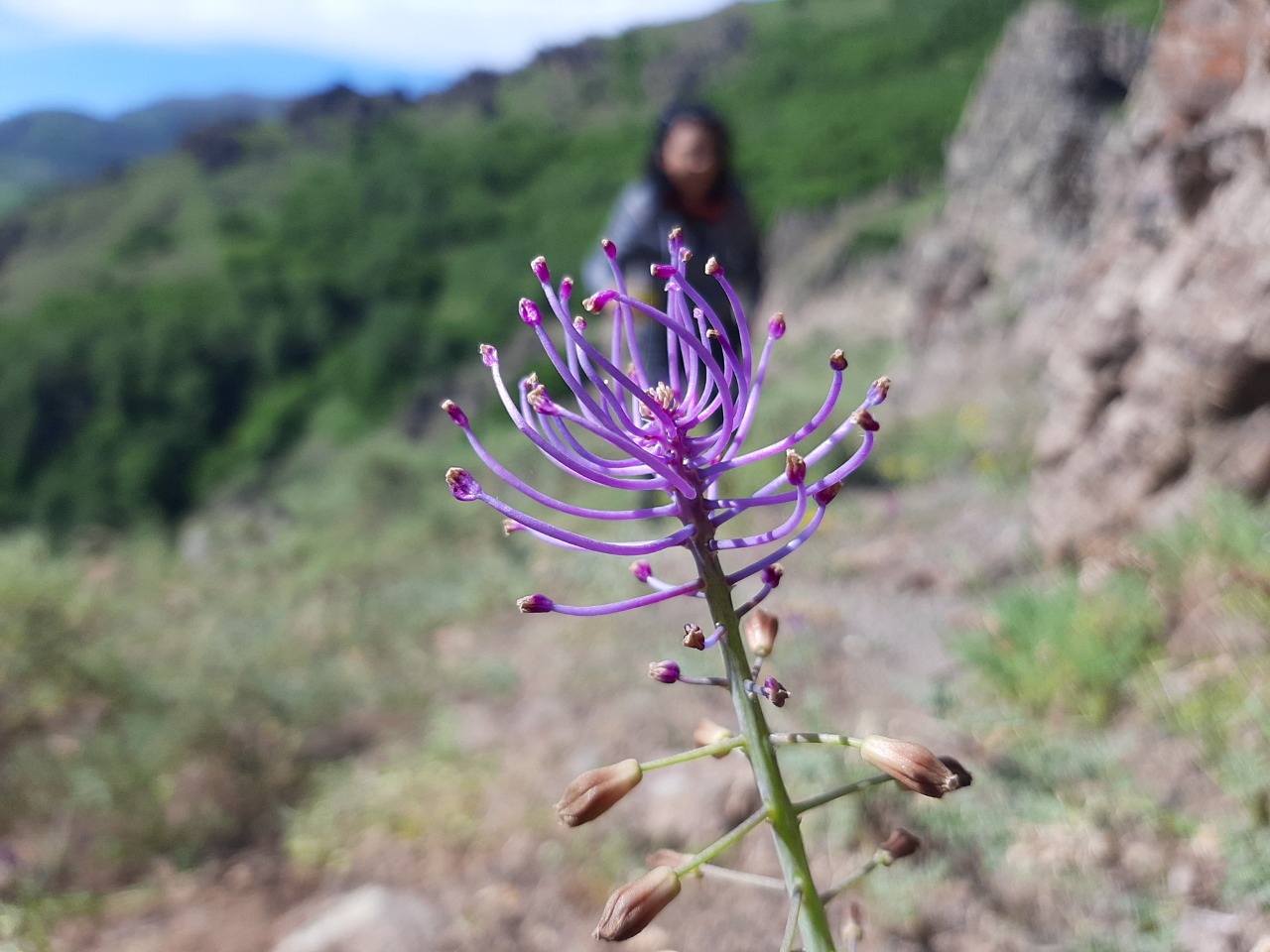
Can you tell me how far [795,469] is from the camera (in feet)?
3.42

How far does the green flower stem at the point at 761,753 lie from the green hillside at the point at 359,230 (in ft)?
103

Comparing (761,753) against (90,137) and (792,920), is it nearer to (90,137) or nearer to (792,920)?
(792,920)

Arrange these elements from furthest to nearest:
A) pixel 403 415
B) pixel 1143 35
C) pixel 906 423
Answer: pixel 403 415 → pixel 1143 35 → pixel 906 423

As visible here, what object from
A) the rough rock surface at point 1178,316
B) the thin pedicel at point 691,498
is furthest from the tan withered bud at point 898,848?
the rough rock surface at point 1178,316

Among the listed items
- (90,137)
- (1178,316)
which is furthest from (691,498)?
(90,137)

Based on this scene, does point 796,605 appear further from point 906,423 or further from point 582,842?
point 906,423

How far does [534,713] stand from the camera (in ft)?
12.7

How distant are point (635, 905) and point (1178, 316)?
10.2 ft

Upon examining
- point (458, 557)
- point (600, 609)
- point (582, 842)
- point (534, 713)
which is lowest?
point (582, 842)

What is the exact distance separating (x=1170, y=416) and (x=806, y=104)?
5678 centimetres

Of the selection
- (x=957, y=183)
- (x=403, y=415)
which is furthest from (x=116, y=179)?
(x=957, y=183)

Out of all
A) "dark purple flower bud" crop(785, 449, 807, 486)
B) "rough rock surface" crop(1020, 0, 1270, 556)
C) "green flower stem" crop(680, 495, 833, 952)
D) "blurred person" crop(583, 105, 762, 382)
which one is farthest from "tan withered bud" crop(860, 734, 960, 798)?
"blurred person" crop(583, 105, 762, 382)

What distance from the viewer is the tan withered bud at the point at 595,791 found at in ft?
3.74

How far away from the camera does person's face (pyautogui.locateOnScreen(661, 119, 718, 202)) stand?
4230 mm
